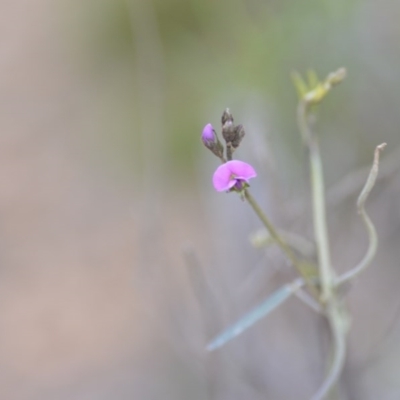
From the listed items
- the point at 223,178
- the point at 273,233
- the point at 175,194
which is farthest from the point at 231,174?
the point at 175,194

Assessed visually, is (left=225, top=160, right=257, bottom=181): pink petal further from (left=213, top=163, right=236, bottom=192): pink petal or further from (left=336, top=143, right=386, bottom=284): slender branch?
(left=336, top=143, right=386, bottom=284): slender branch

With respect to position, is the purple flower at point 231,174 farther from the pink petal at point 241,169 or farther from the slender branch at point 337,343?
the slender branch at point 337,343

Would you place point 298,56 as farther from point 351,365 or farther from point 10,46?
point 10,46

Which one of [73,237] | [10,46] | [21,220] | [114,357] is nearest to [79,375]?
[114,357]

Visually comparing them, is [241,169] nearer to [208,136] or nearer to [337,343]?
[208,136]

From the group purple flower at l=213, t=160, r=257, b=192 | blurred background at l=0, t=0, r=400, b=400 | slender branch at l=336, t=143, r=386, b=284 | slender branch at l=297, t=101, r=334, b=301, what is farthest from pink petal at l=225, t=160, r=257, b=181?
blurred background at l=0, t=0, r=400, b=400

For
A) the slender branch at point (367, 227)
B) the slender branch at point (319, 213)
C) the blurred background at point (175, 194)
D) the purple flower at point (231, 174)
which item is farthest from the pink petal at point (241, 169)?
the blurred background at point (175, 194)
